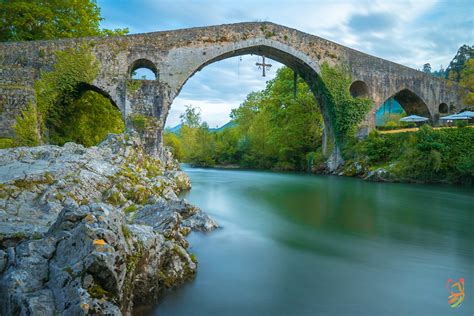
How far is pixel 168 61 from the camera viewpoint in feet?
61.3

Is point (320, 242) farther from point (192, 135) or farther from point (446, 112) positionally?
point (192, 135)

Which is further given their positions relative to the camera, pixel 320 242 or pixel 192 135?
pixel 192 135

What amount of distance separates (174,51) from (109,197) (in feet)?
44.0

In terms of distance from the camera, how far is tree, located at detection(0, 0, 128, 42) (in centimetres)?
1866

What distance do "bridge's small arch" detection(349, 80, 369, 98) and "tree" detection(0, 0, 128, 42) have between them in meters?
18.6

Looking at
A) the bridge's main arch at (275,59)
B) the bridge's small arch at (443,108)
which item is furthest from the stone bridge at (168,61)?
the bridge's small arch at (443,108)

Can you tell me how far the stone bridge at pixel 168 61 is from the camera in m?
16.1

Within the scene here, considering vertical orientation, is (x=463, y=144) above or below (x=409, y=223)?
above

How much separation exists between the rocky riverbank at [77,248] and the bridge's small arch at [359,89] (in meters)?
20.5

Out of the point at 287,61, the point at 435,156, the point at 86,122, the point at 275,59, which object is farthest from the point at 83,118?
the point at 435,156

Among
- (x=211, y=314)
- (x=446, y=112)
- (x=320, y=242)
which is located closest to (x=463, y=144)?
(x=446, y=112)

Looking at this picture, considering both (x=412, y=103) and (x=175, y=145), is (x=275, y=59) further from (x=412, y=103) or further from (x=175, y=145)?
(x=175, y=145)

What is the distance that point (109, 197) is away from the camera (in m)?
7.15

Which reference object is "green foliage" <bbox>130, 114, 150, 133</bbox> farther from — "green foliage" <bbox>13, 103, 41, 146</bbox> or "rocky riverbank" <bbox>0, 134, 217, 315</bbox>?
"rocky riverbank" <bbox>0, 134, 217, 315</bbox>
